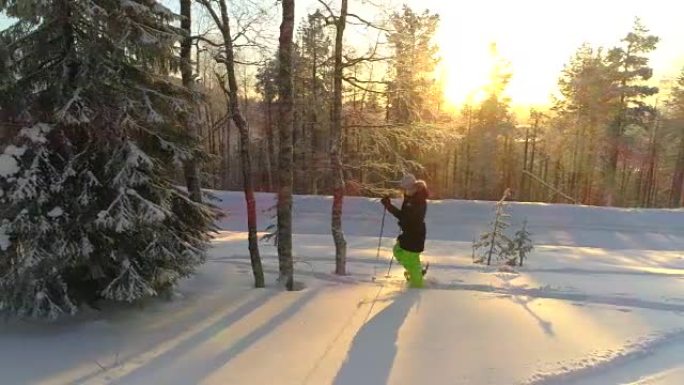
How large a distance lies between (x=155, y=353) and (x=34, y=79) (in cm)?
322

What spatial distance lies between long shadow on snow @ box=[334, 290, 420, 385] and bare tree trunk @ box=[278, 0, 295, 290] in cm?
231

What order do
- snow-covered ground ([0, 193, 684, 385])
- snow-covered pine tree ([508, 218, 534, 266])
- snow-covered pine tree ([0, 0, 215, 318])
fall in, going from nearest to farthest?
1. snow-covered ground ([0, 193, 684, 385])
2. snow-covered pine tree ([0, 0, 215, 318])
3. snow-covered pine tree ([508, 218, 534, 266])

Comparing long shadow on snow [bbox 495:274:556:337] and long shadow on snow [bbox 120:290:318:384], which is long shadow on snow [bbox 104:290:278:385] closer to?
long shadow on snow [bbox 120:290:318:384]

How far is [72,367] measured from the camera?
14.3 feet

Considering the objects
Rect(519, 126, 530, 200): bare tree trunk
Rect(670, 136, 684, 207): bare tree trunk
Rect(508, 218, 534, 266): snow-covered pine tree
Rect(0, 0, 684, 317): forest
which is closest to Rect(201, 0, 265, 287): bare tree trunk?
Rect(0, 0, 684, 317): forest

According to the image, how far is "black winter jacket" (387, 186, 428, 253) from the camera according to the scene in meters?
7.50

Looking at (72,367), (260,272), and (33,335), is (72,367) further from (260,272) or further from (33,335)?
(260,272)

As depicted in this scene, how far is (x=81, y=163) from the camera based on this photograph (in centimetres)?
549

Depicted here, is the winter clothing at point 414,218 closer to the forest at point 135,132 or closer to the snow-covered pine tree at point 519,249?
the forest at point 135,132

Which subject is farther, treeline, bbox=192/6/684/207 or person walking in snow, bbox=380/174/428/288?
treeline, bbox=192/6/684/207

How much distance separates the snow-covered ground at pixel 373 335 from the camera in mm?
4188

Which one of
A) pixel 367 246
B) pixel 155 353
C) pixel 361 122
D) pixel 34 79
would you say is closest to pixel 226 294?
pixel 155 353

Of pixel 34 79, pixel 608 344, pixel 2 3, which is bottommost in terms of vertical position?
pixel 608 344

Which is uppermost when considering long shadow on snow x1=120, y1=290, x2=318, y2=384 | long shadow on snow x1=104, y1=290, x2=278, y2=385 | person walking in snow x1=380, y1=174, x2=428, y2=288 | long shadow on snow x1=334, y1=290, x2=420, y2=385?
person walking in snow x1=380, y1=174, x2=428, y2=288
